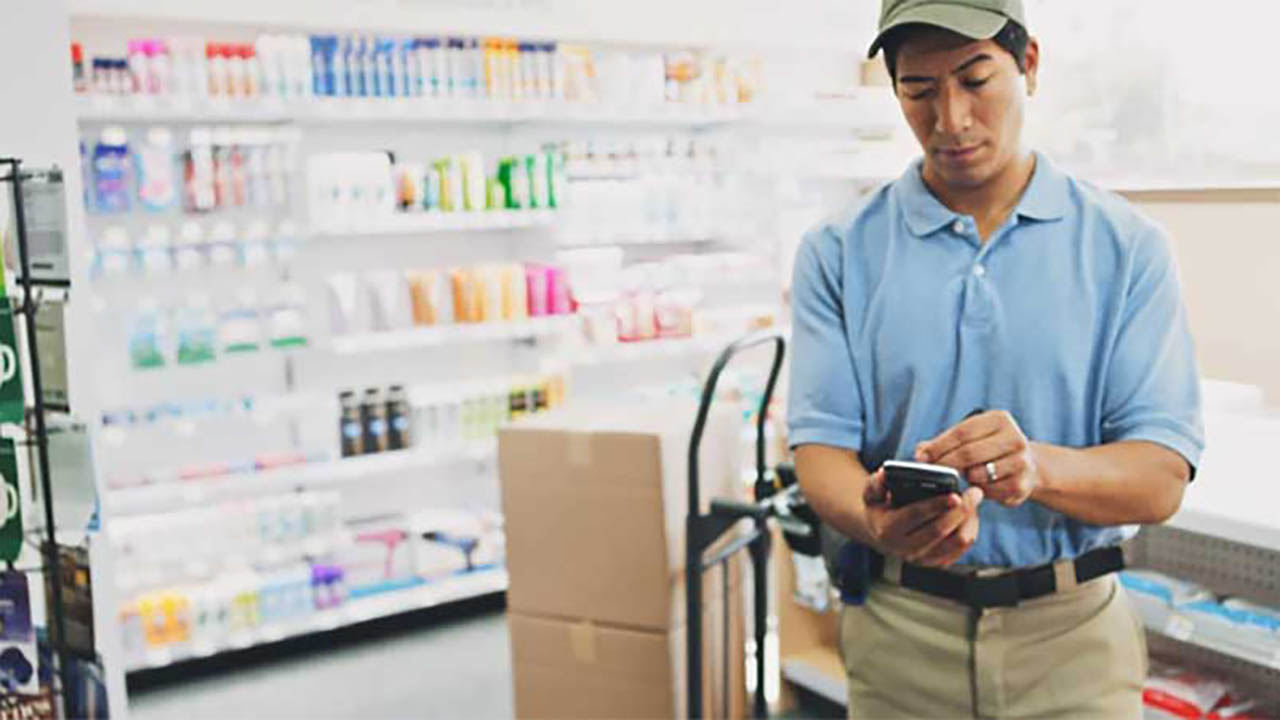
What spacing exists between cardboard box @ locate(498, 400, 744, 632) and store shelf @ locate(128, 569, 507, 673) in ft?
5.26

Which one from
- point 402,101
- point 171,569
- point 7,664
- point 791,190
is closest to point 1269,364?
point 791,190

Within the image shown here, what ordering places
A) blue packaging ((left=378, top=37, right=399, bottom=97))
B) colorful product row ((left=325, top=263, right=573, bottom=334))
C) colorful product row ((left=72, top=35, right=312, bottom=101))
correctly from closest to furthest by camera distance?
colorful product row ((left=72, top=35, right=312, bottom=101))
blue packaging ((left=378, top=37, right=399, bottom=97))
colorful product row ((left=325, top=263, right=573, bottom=334))

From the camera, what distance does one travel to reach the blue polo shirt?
1.50 meters

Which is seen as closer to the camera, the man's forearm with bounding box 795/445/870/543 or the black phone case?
the black phone case

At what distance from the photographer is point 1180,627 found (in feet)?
8.65

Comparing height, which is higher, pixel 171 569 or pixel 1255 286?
pixel 1255 286

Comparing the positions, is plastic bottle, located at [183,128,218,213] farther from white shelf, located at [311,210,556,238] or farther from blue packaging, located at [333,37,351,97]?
blue packaging, located at [333,37,351,97]

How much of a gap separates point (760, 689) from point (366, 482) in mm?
2614

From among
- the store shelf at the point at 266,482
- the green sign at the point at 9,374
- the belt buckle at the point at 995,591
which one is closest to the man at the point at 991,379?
the belt buckle at the point at 995,591

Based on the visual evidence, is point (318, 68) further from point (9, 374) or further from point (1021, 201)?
point (1021, 201)

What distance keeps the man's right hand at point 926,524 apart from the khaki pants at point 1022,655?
19 cm

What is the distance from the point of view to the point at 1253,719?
2732 mm

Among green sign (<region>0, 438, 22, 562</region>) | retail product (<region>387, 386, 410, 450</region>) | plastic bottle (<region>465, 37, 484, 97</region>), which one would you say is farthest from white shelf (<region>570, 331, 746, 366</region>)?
green sign (<region>0, 438, 22, 562</region>)

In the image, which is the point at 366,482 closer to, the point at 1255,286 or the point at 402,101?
the point at 402,101
